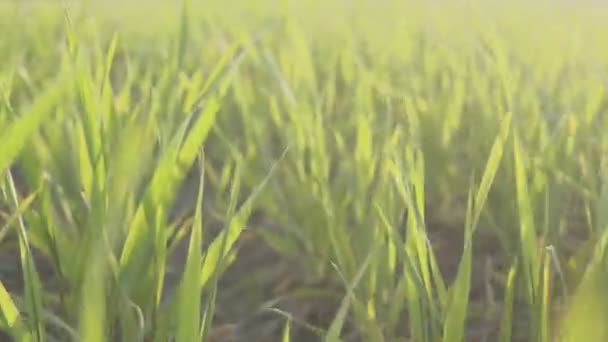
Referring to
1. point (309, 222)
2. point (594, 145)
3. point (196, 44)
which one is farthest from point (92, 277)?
point (196, 44)

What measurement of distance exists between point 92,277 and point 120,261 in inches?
7.9

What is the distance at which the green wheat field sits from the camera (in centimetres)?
46

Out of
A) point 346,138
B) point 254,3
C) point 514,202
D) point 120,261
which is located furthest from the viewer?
point 254,3

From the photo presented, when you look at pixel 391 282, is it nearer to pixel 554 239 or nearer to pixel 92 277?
pixel 554 239

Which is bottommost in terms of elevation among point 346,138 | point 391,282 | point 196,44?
point 391,282

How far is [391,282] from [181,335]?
0.72 ft

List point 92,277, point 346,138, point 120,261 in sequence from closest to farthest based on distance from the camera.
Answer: point 92,277 → point 120,261 → point 346,138

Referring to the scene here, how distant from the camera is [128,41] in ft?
5.73

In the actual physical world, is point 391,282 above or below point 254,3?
below

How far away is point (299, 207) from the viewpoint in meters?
0.74

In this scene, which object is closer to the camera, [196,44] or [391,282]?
[391,282]

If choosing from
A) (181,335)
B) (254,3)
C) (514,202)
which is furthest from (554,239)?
(254,3)

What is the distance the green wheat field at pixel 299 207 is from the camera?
18.0 inches

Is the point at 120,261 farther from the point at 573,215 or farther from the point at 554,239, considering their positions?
the point at 573,215
